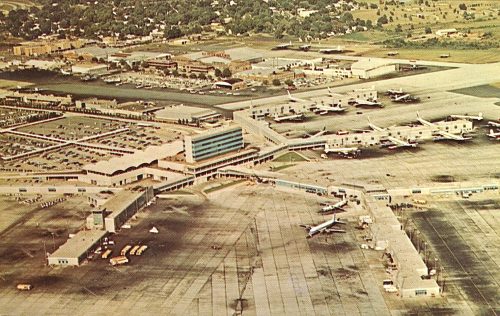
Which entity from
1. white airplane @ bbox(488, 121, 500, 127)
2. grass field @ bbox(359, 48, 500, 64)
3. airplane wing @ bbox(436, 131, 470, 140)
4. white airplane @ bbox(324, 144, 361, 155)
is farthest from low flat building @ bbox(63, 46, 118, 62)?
airplane wing @ bbox(436, 131, 470, 140)

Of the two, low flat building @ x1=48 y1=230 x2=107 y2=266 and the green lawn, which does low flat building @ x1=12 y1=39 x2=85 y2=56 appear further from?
low flat building @ x1=48 y1=230 x2=107 y2=266

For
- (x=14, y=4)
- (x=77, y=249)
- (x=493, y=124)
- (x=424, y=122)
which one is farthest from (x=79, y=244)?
(x=14, y=4)

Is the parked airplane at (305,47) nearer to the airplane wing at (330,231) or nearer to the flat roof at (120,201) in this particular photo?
the flat roof at (120,201)

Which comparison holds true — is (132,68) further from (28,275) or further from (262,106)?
(28,275)

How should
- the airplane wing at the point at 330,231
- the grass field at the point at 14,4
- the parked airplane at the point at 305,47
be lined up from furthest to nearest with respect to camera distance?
1. the grass field at the point at 14,4
2. the parked airplane at the point at 305,47
3. the airplane wing at the point at 330,231

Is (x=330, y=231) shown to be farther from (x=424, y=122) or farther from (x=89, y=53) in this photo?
(x=89, y=53)

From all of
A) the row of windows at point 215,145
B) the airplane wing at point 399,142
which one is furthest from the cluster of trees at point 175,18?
the row of windows at point 215,145
